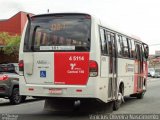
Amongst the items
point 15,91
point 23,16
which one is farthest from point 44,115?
point 23,16

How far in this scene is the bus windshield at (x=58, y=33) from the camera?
12.0 meters

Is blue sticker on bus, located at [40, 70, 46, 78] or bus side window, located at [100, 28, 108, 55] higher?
bus side window, located at [100, 28, 108, 55]

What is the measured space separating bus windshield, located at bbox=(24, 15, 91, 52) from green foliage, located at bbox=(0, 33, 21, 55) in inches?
1232

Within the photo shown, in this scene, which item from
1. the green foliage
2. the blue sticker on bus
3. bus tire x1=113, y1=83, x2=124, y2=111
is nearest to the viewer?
the blue sticker on bus

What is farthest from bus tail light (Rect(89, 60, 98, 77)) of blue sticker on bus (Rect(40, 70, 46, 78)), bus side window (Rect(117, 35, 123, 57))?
bus side window (Rect(117, 35, 123, 57))

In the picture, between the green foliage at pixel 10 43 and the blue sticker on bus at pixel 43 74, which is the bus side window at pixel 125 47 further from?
the green foliage at pixel 10 43

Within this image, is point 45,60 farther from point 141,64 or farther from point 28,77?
point 141,64

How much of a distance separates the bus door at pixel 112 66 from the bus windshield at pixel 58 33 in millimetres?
1562

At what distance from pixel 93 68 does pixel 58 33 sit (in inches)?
59.6

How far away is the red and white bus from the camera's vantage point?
11797 mm

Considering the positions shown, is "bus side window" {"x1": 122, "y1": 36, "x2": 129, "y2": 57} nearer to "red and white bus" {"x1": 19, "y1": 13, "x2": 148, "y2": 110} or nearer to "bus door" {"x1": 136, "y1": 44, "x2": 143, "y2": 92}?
"bus door" {"x1": 136, "y1": 44, "x2": 143, "y2": 92}

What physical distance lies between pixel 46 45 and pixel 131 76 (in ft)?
18.5

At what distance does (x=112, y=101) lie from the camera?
46.3ft

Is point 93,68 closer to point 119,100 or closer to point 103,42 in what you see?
point 103,42
